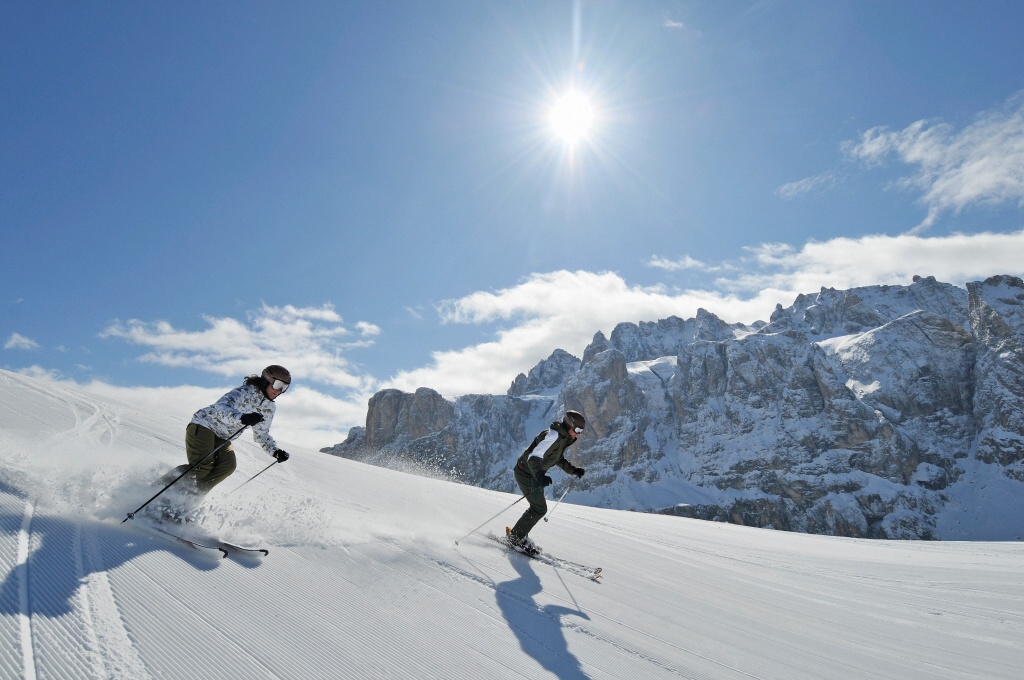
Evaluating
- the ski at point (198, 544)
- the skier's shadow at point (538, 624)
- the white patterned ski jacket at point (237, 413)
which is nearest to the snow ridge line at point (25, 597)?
the ski at point (198, 544)

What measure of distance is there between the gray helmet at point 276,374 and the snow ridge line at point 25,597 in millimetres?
2233

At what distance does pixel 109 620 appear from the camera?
9.40ft

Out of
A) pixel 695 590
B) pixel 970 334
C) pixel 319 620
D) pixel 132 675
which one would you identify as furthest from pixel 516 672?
pixel 970 334

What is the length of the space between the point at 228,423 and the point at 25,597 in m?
2.73

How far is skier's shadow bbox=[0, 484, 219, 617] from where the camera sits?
2.90 meters

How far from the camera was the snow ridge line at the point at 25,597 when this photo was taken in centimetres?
231

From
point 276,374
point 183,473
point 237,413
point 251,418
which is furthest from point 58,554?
point 276,374

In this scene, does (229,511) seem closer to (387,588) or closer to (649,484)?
(387,588)

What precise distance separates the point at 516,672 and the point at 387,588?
1.42 m

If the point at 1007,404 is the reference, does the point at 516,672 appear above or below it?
below

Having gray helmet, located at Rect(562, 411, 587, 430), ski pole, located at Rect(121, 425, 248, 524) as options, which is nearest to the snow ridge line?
ski pole, located at Rect(121, 425, 248, 524)

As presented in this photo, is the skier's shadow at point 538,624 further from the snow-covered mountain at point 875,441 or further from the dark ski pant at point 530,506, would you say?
the snow-covered mountain at point 875,441

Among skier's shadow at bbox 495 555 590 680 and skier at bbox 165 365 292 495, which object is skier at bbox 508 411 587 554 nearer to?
skier's shadow at bbox 495 555 590 680

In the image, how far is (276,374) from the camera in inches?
233
